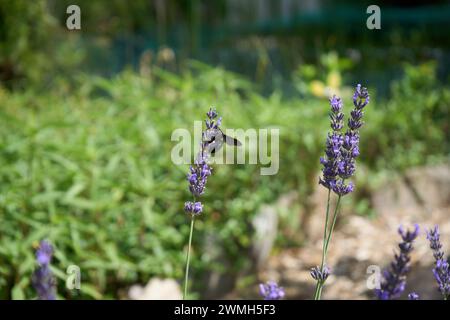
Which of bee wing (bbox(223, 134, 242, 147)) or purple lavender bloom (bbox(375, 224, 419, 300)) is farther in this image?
bee wing (bbox(223, 134, 242, 147))

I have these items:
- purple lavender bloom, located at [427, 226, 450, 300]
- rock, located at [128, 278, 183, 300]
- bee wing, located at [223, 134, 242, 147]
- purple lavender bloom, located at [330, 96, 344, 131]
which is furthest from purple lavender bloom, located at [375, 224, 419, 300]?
rock, located at [128, 278, 183, 300]

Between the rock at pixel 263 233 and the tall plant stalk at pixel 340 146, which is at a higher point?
the tall plant stalk at pixel 340 146

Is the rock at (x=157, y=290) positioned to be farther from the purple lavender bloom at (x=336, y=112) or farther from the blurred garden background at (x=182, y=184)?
the purple lavender bloom at (x=336, y=112)

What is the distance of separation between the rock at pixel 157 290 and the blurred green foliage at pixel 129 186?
0.16 ft

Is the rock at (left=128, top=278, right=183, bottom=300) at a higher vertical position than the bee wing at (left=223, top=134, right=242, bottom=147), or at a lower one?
lower

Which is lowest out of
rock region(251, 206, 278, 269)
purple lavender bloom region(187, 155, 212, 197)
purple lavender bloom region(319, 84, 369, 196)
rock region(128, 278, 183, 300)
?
rock region(128, 278, 183, 300)

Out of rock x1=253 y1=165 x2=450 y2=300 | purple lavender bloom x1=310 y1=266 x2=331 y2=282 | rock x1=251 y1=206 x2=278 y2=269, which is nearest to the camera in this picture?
purple lavender bloom x1=310 y1=266 x2=331 y2=282

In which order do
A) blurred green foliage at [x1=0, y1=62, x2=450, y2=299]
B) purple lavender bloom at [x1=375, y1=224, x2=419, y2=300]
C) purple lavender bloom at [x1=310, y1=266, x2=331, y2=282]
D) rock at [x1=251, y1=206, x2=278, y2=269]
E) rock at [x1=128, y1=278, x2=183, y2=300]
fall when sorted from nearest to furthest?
purple lavender bloom at [x1=375, y1=224, x2=419, y2=300] → purple lavender bloom at [x1=310, y1=266, x2=331, y2=282] → blurred green foliage at [x1=0, y1=62, x2=450, y2=299] → rock at [x1=128, y1=278, x2=183, y2=300] → rock at [x1=251, y1=206, x2=278, y2=269]

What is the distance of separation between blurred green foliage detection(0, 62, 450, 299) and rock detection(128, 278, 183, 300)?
0.05 m

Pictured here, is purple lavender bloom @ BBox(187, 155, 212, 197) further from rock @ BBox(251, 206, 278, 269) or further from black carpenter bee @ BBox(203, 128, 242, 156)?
rock @ BBox(251, 206, 278, 269)

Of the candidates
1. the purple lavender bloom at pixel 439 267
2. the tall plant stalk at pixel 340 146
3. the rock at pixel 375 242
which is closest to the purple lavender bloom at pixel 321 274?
the tall plant stalk at pixel 340 146

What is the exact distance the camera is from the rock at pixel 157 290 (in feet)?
7.91

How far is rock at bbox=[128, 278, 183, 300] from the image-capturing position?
2412 mm

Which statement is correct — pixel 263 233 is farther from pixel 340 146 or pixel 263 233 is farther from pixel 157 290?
pixel 340 146
